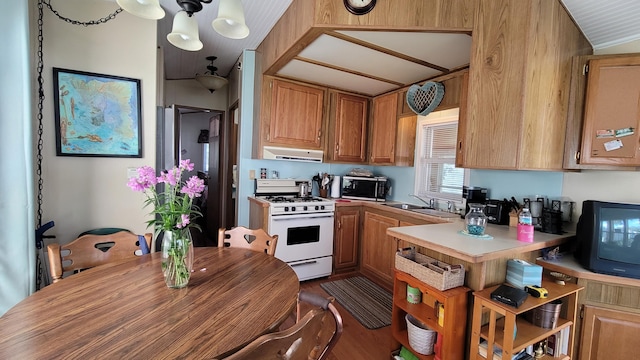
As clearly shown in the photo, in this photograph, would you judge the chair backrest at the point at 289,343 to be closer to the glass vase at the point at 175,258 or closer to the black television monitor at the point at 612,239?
the glass vase at the point at 175,258

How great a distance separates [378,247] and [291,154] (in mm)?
1491

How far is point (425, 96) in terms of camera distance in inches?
108

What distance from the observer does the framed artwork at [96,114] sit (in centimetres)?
206

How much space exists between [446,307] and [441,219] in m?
1.04

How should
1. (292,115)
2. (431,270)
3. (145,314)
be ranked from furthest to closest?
(292,115) < (431,270) < (145,314)

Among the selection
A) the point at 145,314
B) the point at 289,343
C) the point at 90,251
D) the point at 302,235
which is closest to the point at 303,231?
the point at 302,235

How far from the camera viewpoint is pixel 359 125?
144 inches

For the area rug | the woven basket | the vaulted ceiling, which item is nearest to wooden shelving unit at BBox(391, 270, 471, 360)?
the woven basket

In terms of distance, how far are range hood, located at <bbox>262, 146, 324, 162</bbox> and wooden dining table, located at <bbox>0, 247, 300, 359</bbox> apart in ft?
6.23

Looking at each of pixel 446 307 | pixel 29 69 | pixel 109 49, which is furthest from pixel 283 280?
pixel 109 49

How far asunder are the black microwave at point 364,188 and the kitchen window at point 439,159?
1.54 feet

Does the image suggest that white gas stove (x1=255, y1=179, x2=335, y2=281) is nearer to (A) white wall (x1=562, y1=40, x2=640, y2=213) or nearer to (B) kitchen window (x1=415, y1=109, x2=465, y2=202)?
(B) kitchen window (x1=415, y1=109, x2=465, y2=202)

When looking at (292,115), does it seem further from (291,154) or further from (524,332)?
(524,332)

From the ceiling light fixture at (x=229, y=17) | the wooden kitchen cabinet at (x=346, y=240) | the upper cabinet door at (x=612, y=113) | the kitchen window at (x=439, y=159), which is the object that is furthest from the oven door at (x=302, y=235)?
the upper cabinet door at (x=612, y=113)
